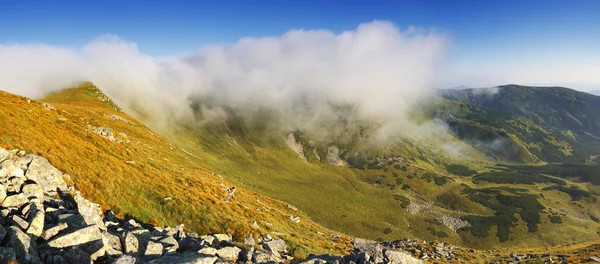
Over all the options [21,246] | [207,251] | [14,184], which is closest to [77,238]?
[21,246]

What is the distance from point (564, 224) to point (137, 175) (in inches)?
9448

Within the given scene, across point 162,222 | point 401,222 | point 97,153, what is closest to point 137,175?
point 97,153

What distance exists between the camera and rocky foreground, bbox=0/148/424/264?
1666 centimetres

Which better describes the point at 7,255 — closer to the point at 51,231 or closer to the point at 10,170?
the point at 51,231

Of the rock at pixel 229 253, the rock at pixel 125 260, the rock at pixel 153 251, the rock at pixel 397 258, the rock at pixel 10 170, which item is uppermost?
the rock at pixel 10 170

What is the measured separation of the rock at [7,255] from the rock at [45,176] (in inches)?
559

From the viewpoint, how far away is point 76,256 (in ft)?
55.8

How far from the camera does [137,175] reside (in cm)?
4619

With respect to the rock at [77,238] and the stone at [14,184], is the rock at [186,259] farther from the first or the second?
the stone at [14,184]

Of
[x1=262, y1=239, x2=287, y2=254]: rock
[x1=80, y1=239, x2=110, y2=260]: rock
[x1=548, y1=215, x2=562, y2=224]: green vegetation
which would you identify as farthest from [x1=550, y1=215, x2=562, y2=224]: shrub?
[x1=80, y1=239, x2=110, y2=260]: rock

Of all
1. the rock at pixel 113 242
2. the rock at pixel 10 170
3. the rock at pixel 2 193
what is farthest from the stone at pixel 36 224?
the rock at pixel 10 170

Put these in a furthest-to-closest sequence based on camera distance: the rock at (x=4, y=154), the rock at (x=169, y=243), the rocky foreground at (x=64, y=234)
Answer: the rock at (x=4, y=154)
the rock at (x=169, y=243)
the rocky foreground at (x=64, y=234)

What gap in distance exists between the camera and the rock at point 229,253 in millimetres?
24891

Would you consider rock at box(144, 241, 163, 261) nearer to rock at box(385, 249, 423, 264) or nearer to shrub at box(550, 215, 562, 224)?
rock at box(385, 249, 423, 264)
